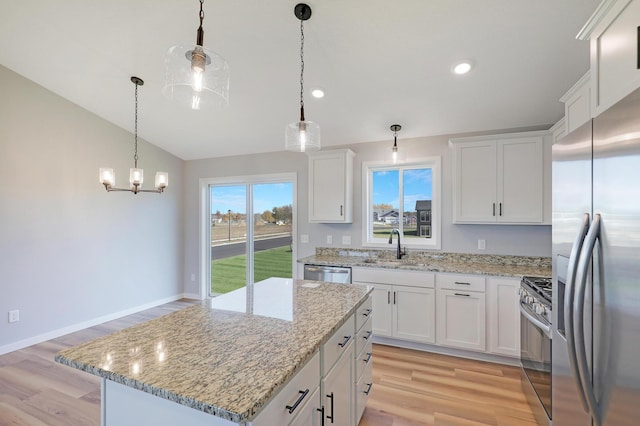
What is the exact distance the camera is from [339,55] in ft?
7.98

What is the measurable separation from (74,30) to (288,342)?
321 centimetres

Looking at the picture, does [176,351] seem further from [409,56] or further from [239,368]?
[409,56]

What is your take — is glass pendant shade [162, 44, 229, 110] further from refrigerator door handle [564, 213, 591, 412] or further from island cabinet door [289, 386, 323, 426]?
refrigerator door handle [564, 213, 591, 412]

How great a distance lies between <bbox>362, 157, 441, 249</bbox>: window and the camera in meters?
3.66

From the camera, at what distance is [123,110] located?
3.75 metres

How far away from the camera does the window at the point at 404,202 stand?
12.0 feet

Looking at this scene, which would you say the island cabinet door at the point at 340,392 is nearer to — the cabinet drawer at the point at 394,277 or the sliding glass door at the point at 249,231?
the cabinet drawer at the point at 394,277

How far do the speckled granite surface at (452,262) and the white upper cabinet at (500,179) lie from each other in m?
0.50

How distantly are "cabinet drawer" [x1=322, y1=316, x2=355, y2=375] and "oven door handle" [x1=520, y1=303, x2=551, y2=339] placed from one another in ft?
3.86

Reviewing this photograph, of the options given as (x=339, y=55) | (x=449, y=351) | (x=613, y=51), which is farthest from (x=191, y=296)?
(x=613, y=51)

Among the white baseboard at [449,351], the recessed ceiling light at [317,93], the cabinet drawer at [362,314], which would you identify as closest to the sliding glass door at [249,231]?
the recessed ceiling light at [317,93]

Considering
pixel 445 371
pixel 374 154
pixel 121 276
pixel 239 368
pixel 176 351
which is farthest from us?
Answer: pixel 121 276

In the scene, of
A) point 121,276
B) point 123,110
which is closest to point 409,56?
point 123,110

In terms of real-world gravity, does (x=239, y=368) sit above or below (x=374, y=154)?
below
